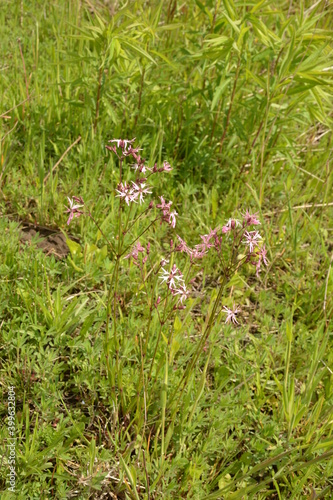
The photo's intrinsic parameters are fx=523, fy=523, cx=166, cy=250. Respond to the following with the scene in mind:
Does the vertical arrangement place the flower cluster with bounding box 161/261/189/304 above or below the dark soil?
above

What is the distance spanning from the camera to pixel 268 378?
2311 millimetres

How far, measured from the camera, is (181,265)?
8.78 ft

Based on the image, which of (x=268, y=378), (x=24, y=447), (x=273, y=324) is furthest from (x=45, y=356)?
(x=273, y=324)

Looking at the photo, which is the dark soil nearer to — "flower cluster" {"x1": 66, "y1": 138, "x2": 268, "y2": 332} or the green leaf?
"flower cluster" {"x1": 66, "y1": 138, "x2": 268, "y2": 332}

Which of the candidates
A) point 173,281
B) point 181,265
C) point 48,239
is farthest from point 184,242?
point 48,239

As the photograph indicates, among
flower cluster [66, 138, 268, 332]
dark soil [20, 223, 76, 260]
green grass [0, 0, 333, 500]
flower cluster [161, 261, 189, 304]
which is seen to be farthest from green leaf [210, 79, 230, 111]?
flower cluster [161, 261, 189, 304]

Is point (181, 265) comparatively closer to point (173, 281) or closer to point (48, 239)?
point (48, 239)

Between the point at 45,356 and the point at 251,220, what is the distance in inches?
40.8

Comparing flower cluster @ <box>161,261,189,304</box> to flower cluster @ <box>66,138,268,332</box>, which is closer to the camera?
flower cluster @ <box>66,138,268,332</box>

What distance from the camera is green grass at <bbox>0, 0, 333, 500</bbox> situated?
6.37ft

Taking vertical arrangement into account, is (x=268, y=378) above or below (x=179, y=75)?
below

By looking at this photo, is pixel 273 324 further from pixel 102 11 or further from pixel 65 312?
pixel 102 11

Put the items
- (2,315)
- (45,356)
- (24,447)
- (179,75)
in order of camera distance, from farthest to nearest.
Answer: (179,75), (2,315), (45,356), (24,447)

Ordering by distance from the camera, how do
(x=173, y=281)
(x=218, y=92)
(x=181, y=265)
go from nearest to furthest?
(x=173, y=281) < (x=181, y=265) < (x=218, y=92)
